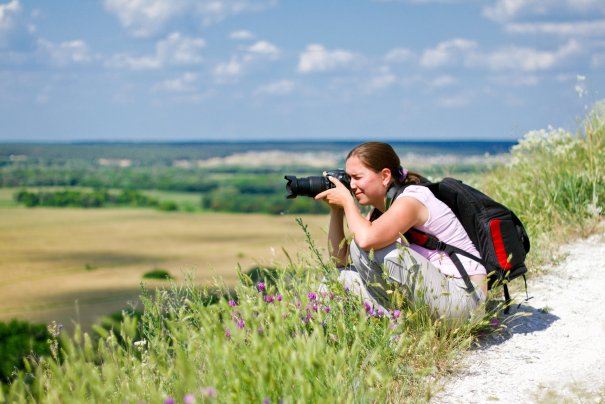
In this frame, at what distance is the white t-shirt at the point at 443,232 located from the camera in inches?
147

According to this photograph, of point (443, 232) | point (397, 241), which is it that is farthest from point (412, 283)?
point (443, 232)

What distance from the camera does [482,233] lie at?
12.5ft

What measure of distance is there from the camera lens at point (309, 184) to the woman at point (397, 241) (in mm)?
68

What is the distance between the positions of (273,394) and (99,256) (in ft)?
112

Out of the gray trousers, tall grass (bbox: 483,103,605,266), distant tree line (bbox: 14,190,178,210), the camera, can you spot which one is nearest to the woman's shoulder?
the gray trousers

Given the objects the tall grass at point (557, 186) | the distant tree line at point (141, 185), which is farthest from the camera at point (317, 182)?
the distant tree line at point (141, 185)

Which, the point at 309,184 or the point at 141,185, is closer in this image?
the point at 309,184

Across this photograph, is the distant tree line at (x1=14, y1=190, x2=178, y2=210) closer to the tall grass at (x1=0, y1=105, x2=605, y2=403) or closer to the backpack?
the tall grass at (x1=0, y1=105, x2=605, y2=403)

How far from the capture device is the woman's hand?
150 inches

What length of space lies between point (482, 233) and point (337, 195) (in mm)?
837

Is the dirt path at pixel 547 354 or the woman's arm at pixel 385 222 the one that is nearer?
the dirt path at pixel 547 354

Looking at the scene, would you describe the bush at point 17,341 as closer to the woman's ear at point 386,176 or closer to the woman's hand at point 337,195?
the woman's hand at point 337,195

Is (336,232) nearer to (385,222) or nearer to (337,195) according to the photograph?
(337,195)

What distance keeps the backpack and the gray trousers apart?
0.33ft
